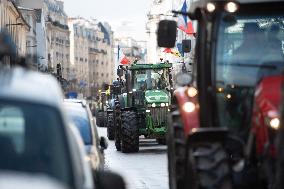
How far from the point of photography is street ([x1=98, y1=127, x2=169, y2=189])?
18.6m

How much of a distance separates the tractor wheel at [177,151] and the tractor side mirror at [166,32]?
2.69 feet

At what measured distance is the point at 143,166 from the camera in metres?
24.0

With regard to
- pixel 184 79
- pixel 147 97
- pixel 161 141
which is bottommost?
pixel 161 141

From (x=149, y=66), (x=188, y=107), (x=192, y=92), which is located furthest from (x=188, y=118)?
(x=149, y=66)

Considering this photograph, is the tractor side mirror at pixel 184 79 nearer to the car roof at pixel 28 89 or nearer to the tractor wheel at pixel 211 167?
the tractor wheel at pixel 211 167

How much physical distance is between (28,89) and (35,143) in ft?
1.10

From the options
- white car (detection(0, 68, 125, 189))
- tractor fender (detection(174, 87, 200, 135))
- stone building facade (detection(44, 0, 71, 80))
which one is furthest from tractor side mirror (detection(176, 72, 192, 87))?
stone building facade (detection(44, 0, 71, 80))

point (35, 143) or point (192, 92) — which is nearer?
point (35, 143)

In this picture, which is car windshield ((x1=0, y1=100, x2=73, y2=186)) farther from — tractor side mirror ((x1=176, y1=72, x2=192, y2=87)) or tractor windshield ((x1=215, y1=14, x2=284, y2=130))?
tractor side mirror ((x1=176, y1=72, x2=192, y2=87))

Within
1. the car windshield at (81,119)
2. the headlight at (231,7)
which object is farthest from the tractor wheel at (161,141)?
the headlight at (231,7)

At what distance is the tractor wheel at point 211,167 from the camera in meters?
8.23

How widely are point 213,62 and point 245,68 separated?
321mm

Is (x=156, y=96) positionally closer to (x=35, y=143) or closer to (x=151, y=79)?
(x=151, y=79)

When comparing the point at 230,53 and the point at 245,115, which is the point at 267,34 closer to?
the point at 230,53
